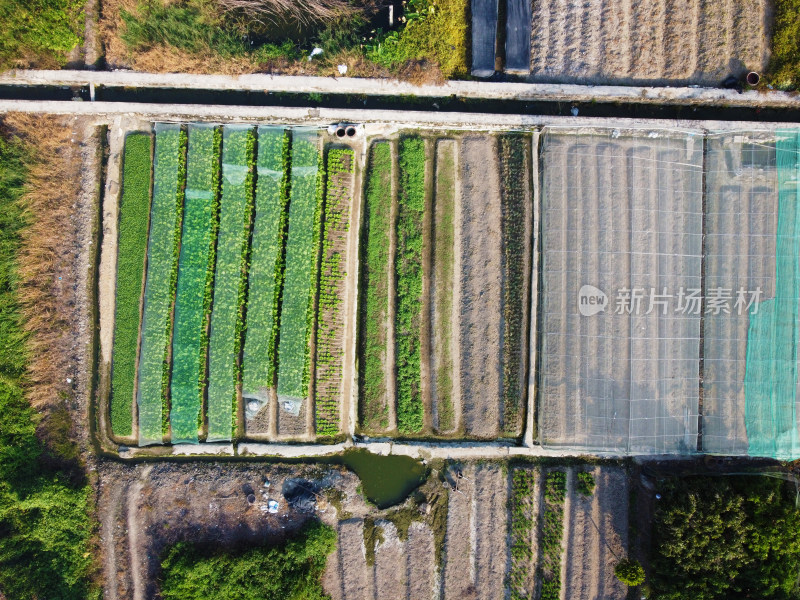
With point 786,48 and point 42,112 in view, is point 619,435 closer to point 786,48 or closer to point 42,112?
point 786,48

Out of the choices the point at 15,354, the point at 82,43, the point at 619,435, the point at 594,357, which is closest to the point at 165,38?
the point at 82,43

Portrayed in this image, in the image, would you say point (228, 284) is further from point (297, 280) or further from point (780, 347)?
point (780, 347)

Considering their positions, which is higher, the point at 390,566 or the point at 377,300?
the point at 377,300

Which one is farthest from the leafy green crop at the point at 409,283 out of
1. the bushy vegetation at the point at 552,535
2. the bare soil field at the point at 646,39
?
the bare soil field at the point at 646,39

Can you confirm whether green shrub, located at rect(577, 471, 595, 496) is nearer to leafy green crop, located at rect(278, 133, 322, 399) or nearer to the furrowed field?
the furrowed field

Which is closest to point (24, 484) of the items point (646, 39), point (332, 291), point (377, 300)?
point (332, 291)

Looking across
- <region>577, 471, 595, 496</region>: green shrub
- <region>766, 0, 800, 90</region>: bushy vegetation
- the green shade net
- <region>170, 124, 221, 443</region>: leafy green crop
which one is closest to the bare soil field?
<region>766, 0, 800, 90</region>: bushy vegetation
